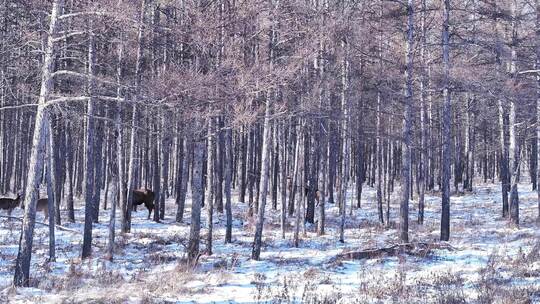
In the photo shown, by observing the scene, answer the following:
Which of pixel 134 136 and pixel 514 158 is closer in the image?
pixel 134 136

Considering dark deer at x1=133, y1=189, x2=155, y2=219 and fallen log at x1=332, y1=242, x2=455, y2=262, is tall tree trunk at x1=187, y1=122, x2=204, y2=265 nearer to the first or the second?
fallen log at x1=332, y1=242, x2=455, y2=262

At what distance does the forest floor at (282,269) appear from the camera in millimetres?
9570

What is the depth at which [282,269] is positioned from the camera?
43.9 feet

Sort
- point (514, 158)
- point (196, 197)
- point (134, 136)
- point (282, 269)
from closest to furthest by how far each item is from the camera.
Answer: point (282, 269)
point (196, 197)
point (134, 136)
point (514, 158)

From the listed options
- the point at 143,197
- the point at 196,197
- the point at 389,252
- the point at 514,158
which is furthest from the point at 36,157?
the point at 514,158

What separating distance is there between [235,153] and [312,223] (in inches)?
510

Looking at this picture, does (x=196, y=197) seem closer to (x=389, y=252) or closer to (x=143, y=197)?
(x=389, y=252)

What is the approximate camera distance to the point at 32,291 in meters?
10.4

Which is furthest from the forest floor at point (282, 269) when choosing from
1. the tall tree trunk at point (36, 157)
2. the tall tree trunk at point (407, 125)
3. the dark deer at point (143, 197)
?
the dark deer at point (143, 197)

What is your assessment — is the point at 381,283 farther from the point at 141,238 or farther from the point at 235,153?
the point at 235,153

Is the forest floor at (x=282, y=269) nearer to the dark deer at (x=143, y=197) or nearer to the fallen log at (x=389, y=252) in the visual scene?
the fallen log at (x=389, y=252)

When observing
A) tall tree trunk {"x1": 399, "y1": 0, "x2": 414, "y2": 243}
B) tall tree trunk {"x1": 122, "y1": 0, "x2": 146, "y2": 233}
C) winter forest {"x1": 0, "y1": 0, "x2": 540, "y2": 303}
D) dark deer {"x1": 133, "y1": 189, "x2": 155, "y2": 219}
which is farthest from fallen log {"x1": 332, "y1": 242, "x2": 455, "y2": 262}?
dark deer {"x1": 133, "y1": 189, "x2": 155, "y2": 219}

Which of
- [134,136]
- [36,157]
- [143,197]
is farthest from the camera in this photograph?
[143,197]

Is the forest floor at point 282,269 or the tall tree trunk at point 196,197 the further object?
the tall tree trunk at point 196,197
